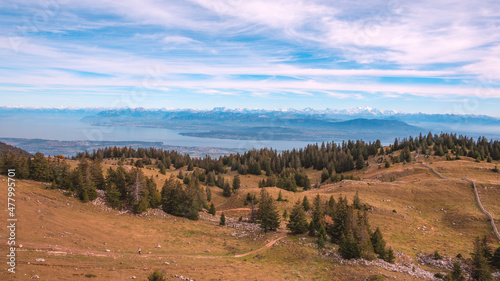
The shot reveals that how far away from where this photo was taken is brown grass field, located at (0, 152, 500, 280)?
30142 millimetres

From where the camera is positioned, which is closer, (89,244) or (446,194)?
(89,244)

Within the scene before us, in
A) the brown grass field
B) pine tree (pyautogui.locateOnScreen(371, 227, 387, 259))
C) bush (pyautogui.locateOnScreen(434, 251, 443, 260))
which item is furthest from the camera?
bush (pyautogui.locateOnScreen(434, 251, 443, 260))

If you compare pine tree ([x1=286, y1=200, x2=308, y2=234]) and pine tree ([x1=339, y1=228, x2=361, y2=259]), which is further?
pine tree ([x1=286, y1=200, x2=308, y2=234])

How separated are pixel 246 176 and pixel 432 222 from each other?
9510 centimetres

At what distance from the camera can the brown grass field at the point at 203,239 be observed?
30.1 metres

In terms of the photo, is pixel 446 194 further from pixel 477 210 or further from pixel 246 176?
pixel 246 176

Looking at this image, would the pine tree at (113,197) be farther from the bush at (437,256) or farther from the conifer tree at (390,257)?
the bush at (437,256)

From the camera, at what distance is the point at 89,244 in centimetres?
3584

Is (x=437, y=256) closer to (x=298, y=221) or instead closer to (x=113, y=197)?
(x=298, y=221)

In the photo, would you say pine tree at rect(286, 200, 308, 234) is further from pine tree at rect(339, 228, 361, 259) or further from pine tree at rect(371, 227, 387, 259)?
pine tree at rect(371, 227, 387, 259)

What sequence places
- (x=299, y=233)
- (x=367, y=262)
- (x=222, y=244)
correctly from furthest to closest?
(x=299, y=233) < (x=222, y=244) < (x=367, y=262)

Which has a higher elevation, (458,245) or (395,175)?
(395,175)

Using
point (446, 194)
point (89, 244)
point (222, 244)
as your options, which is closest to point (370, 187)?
point (446, 194)

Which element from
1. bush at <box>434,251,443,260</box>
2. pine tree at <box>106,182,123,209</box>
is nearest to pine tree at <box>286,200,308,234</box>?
bush at <box>434,251,443,260</box>
